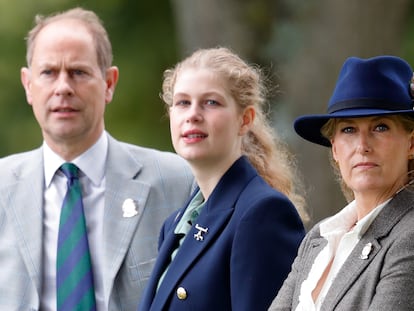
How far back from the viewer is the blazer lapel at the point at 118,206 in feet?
19.7

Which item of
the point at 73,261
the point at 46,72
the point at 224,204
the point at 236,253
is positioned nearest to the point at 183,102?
the point at 224,204

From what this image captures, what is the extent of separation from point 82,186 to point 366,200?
7.00ft

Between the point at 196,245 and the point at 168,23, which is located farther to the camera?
the point at 168,23

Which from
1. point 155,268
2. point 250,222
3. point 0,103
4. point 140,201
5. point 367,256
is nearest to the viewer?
point 367,256

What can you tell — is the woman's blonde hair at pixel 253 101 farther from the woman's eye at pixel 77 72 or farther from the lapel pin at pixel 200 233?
the woman's eye at pixel 77 72

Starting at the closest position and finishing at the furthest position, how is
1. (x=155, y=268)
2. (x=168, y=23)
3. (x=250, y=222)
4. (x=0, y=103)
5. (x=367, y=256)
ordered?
1. (x=367, y=256)
2. (x=250, y=222)
3. (x=155, y=268)
4. (x=168, y=23)
5. (x=0, y=103)

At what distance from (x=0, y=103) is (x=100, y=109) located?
24.0ft

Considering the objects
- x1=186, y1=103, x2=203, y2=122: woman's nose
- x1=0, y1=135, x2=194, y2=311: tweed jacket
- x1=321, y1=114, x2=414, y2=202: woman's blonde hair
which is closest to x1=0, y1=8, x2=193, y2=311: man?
x1=0, y1=135, x2=194, y2=311: tweed jacket

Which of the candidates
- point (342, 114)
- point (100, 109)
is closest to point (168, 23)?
point (100, 109)

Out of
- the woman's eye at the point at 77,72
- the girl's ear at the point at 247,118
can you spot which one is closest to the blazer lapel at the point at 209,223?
the girl's ear at the point at 247,118

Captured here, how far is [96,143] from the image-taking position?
6.39 metres

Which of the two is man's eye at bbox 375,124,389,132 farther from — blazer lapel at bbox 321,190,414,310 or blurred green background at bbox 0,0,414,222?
blurred green background at bbox 0,0,414,222

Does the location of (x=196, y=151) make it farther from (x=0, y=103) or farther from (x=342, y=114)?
(x=0, y=103)

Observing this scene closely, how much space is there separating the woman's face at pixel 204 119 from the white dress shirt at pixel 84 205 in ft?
3.70
